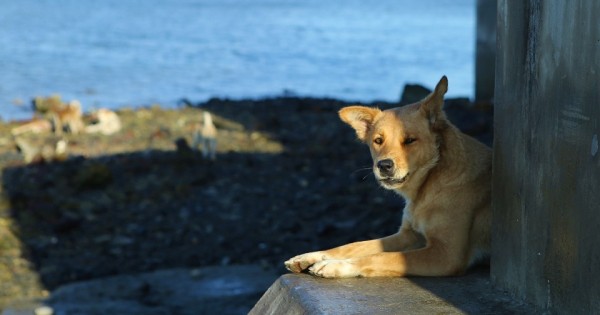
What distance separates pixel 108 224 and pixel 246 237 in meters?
1.38

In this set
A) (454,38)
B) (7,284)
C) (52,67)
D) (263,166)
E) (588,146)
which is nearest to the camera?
(588,146)

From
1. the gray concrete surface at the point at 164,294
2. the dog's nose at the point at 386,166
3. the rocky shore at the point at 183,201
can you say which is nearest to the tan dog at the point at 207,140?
the rocky shore at the point at 183,201

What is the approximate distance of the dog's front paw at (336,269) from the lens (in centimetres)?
484

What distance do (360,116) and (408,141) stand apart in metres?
0.38

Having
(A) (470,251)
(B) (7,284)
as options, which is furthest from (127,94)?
(A) (470,251)

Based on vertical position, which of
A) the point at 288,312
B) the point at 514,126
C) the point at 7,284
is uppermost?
the point at 514,126

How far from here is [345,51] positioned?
81.7 feet

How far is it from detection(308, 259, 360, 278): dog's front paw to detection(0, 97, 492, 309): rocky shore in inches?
89.9

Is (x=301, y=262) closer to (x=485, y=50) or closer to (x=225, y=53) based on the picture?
(x=485, y=50)

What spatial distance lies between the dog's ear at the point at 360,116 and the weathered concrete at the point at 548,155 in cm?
72

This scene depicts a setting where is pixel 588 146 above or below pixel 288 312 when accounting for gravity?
above

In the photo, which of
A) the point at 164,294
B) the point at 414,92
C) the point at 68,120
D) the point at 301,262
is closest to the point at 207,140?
the point at 68,120

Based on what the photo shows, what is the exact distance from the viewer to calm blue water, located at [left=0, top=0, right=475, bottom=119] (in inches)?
761

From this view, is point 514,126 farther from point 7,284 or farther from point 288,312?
point 7,284
